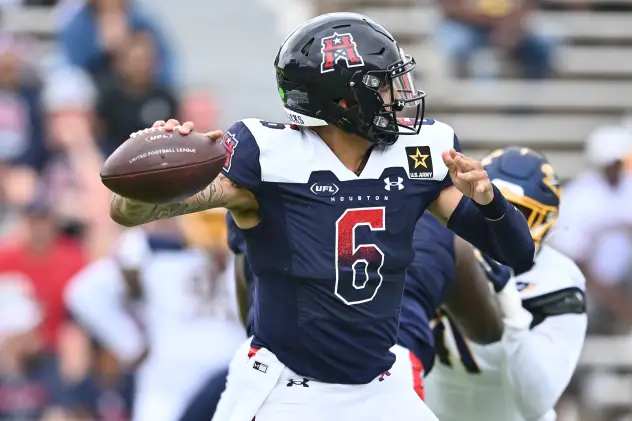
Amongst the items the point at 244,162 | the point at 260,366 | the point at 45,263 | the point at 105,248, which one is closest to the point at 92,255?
the point at 105,248

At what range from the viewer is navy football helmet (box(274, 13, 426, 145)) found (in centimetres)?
389

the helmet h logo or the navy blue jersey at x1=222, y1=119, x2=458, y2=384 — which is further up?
the helmet h logo

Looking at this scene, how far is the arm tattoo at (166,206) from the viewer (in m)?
3.68

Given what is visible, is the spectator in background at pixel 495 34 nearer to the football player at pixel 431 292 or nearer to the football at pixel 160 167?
the football player at pixel 431 292

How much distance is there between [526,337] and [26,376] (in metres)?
4.14

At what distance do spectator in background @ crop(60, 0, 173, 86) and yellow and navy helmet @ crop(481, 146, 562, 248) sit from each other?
4.69 meters

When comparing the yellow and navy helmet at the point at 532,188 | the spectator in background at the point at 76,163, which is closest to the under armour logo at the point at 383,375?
the yellow and navy helmet at the point at 532,188

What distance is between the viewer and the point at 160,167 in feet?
11.6

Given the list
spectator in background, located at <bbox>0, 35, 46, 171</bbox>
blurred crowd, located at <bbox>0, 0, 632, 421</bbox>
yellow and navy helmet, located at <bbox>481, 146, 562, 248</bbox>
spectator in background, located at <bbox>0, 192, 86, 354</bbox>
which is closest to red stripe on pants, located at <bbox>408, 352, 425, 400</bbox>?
yellow and navy helmet, located at <bbox>481, 146, 562, 248</bbox>

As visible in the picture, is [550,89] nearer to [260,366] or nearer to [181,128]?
[260,366]

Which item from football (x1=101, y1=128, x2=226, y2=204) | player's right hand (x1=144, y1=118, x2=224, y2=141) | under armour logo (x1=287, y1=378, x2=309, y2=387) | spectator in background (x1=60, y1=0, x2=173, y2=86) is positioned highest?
player's right hand (x1=144, y1=118, x2=224, y2=141)

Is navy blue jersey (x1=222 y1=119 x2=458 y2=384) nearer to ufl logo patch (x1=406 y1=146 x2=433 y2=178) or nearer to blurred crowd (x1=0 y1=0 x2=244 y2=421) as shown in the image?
ufl logo patch (x1=406 y1=146 x2=433 y2=178)

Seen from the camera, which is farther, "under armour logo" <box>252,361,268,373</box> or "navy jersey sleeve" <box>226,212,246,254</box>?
"navy jersey sleeve" <box>226,212,246,254</box>

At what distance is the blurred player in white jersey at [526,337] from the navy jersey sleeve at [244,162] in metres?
1.47
